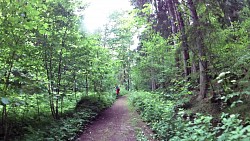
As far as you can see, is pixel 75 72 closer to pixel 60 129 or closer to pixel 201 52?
pixel 60 129

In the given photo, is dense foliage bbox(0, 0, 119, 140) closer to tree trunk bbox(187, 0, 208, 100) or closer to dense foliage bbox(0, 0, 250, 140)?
dense foliage bbox(0, 0, 250, 140)

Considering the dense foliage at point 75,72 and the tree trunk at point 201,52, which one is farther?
the tree trunk at point 201,52

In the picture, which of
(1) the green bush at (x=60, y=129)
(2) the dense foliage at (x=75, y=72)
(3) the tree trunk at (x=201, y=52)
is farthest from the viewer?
(3) the tree trunk at (x=201, y=52)

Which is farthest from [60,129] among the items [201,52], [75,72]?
[201,52]

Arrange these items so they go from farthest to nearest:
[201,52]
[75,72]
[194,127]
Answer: [75,72] → [201,52] → [194,127]

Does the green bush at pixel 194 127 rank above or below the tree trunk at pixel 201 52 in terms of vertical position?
below

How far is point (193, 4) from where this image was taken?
6.77 metres

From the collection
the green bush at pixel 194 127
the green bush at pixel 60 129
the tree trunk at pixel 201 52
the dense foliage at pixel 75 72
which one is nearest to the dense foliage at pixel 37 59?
the dense foliage at pixel 75 72

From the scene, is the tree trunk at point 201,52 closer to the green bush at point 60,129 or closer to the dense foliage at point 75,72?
the dense foliage at point 75,72

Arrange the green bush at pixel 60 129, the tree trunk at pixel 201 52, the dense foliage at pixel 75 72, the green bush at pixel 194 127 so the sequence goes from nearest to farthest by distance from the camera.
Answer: the green bush at pixel 194 127
the dense foliage at pixel 75 72
the green bush at pixel 60 129
the tree trunk at pixel 201 52

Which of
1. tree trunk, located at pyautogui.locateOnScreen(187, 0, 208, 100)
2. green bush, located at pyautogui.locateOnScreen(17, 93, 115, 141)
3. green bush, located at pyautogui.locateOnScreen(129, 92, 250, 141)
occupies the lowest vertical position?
green bush, located at pyautogui.locateOnScreen(17, 93, 115, 141)

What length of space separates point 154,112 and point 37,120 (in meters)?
4.44

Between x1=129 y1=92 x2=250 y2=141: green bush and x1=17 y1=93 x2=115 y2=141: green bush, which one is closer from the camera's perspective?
x1=129 y1=92 x2=250 y2=141: green bush

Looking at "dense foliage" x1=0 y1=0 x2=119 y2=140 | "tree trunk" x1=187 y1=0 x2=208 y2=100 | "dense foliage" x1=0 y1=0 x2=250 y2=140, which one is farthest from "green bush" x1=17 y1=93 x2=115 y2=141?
"tree trunk" x1=187 y1=0 x2=208 y2=100
